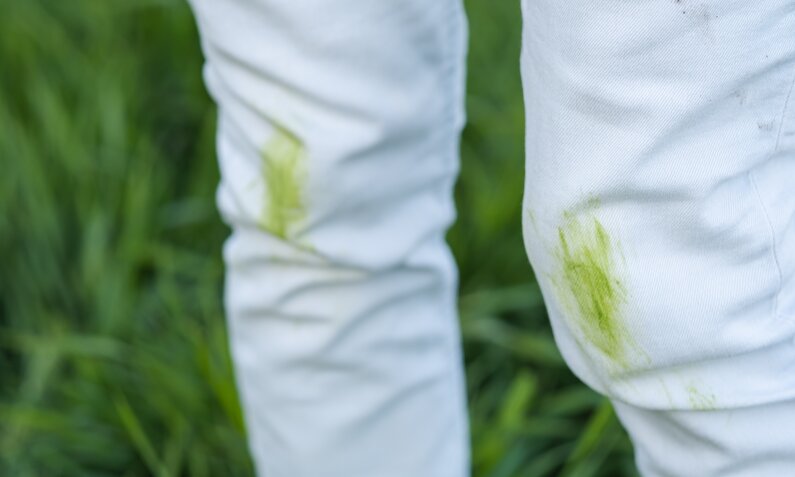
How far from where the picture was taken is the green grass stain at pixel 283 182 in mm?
746

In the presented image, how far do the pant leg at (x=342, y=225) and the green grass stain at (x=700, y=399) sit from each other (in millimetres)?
242

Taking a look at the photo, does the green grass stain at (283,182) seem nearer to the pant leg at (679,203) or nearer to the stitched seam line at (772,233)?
the pant leg at (679,203)

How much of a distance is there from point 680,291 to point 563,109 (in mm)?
103

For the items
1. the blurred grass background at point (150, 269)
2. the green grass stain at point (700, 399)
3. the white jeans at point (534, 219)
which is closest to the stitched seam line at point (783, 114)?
the white jeans at point (534, 219)

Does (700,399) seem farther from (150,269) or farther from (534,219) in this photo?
(150,269)

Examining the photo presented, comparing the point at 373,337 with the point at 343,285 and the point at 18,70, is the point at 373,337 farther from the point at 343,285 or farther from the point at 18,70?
the point at 18,70

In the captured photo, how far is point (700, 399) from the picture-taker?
59 centimetres

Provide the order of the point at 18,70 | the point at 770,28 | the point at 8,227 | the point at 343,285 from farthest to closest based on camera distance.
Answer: the point at 18,70, the point at 8,227, the point at 343,285, the point at 770,28

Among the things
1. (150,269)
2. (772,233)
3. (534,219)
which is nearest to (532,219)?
(534,219)

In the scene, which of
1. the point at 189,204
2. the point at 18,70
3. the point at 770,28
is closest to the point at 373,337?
the point at 770,28

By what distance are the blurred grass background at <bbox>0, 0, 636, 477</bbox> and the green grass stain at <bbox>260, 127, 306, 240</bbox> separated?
325mm

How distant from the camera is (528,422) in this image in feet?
3.59

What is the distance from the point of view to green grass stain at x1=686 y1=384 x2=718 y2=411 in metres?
0.59

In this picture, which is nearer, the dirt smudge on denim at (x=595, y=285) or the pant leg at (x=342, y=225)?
the dirt smudge on denim at (x=595, y=285)
